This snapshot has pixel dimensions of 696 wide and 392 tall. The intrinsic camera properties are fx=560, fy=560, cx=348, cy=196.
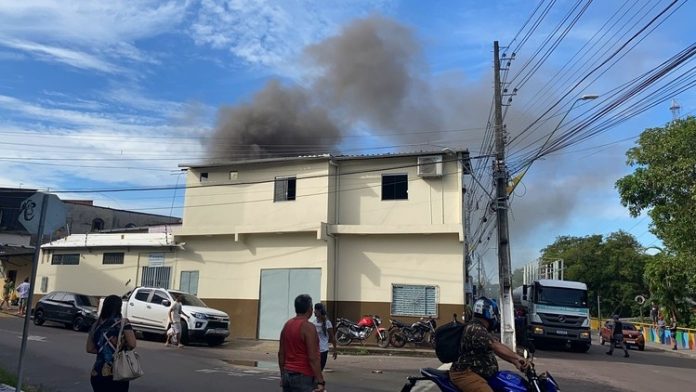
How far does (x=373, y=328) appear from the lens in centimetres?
1895

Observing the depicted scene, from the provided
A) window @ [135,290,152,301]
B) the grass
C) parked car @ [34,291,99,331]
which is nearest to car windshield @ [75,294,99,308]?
parked car @ [34,291,99,331]

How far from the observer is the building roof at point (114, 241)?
23125 mm

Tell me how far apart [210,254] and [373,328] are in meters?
7.47

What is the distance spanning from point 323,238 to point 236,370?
835 centimetres

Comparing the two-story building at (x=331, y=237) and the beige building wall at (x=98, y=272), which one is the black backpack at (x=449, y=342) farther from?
the beige building wall at (x=98, y=272)

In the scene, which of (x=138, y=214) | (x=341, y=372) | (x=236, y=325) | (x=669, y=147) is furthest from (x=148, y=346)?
(x=138, y=214)

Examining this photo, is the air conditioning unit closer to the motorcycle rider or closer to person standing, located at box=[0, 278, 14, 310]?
the motorcycle rider

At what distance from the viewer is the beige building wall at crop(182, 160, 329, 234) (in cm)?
2077

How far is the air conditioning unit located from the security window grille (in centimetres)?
1113

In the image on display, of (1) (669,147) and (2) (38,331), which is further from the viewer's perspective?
(1) (669,147)

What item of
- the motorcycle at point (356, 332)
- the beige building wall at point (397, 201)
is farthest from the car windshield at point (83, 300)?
the beige building wall at point (397, 201)

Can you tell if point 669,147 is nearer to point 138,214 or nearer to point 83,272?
point 83,272

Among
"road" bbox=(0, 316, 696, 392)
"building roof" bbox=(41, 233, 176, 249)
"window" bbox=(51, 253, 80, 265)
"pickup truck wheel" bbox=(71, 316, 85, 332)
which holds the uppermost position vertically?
"building roof" bbox=(41, 233, 176, 249)

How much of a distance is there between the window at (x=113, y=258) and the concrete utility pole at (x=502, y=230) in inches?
626
